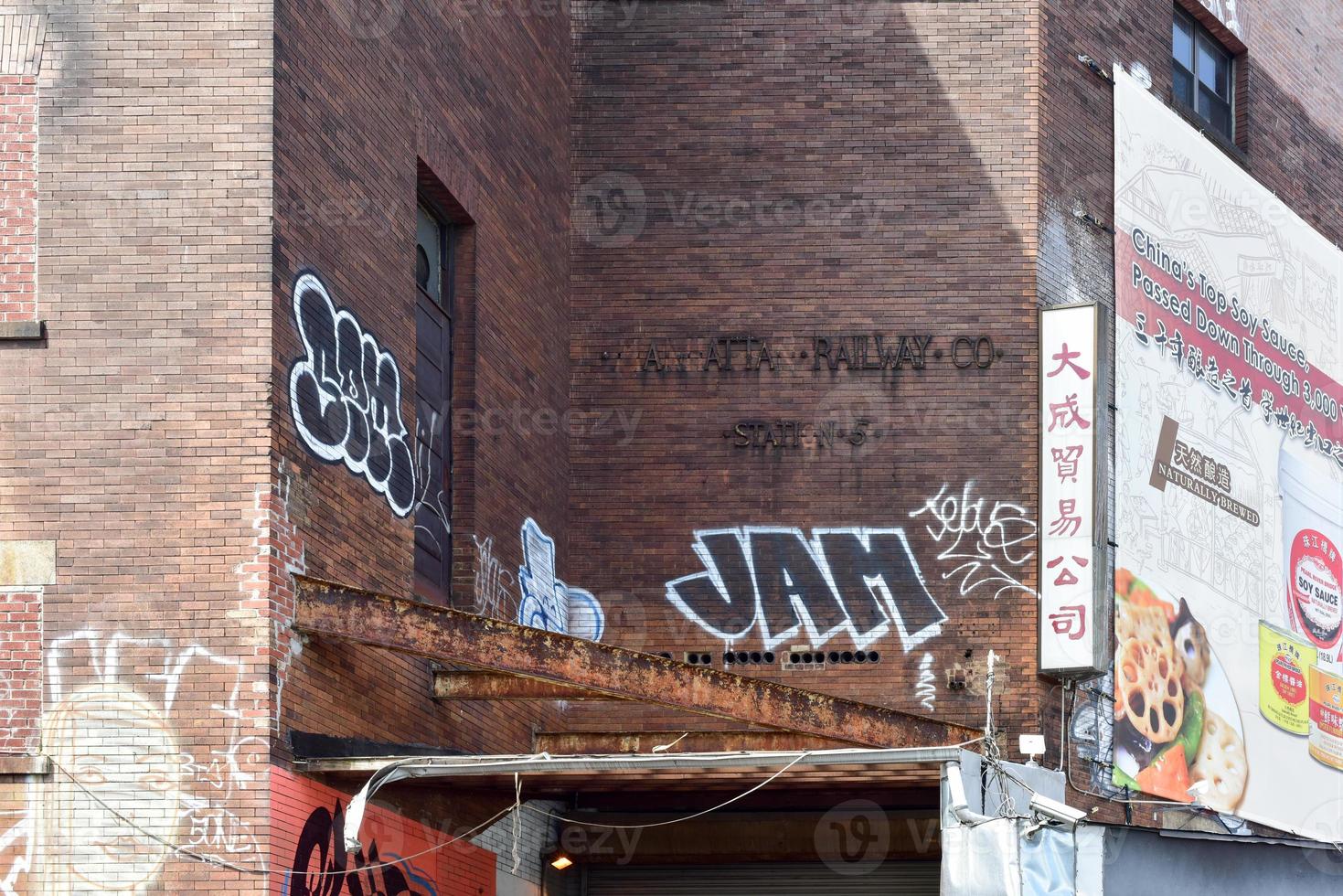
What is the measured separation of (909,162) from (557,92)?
3.64 meters

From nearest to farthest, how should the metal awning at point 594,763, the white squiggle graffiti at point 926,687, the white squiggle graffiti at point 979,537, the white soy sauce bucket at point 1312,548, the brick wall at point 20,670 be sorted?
the brick wall at point 20,670
the metal awning at point 594,763
the white squiggle graffiti at point 926,687
the white squiggle graffiti at point 979,537
the white soy sauce bucket at point 1312,548

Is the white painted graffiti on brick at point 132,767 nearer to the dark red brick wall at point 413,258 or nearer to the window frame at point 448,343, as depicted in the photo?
the dark red brick wall at point 413,258

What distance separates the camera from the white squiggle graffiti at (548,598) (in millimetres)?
20156

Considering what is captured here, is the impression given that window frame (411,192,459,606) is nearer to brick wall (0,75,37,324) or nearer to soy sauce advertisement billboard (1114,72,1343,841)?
brick wall (0,75,37,324)

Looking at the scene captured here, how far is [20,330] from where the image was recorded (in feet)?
47.5

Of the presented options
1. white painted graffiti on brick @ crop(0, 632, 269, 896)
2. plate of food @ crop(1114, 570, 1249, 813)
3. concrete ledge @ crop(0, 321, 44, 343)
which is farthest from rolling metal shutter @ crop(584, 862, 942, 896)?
concrete ledge @ crop(0, 321, 44, 343)

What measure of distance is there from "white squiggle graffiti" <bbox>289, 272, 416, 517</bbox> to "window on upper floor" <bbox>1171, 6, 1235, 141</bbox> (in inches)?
460

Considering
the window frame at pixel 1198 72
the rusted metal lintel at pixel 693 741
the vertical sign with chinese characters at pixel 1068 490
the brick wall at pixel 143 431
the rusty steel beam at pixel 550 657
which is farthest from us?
the window frame at pixel 1198 72

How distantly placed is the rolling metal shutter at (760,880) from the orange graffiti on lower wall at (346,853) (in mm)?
4217

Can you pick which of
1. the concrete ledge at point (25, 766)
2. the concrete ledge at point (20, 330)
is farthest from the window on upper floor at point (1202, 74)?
the concrete ledge at point (25, 766)

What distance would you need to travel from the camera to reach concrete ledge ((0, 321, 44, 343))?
14461 mm

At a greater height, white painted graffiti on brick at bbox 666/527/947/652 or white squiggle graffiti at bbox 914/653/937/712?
white painted graffiti on brick at bbox 666/527/947/652

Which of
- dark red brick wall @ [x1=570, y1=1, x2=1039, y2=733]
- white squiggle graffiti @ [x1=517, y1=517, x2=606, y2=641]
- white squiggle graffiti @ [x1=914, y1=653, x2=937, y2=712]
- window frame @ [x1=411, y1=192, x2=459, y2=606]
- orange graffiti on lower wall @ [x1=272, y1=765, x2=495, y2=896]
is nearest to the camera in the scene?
orange graffiti on lower wall @ [x1=272, y1=765, x2=495, y2=896]

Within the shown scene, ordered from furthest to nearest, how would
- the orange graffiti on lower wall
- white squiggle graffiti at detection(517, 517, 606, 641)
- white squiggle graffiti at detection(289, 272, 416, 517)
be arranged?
white squiggle graffiti at detection(517, 517, 606, 641)
white squiggle graffiti at detection(289, 272, 416, 517)
the orange graffiti on lower wall
